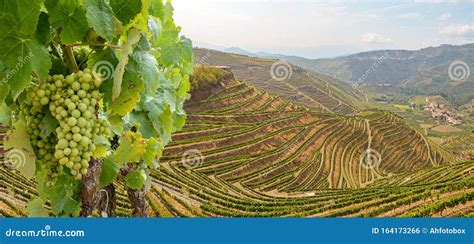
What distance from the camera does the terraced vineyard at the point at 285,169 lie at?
2912 centimetres

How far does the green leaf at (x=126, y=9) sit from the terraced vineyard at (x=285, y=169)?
21082 mm

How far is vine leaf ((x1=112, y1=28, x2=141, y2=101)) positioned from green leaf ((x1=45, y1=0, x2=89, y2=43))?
286mm

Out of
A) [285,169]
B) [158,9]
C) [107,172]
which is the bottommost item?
[285,169]

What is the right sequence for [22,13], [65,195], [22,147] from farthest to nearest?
[65,195] < [22,147] < [22,13]

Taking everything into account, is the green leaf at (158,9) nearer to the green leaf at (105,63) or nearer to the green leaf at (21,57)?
the green leaf at (105,63)

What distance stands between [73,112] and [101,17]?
62 centimetres

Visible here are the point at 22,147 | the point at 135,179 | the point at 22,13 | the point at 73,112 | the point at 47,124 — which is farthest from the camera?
the point at 135,179

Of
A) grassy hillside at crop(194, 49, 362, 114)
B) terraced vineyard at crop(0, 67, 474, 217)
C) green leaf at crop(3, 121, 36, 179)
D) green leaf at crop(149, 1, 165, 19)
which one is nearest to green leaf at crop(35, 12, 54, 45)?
green leaf at crop(3, 121, 36, 179)

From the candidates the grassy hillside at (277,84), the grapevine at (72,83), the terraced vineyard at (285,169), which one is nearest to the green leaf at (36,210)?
the grapevine at (72,83)

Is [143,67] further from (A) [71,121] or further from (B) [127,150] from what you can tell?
(B) [127,150]

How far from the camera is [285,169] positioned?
59.7m

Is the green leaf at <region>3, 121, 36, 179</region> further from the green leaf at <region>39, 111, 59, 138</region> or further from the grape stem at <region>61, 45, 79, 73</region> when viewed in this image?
the grape stem at <region>61, 45, 79, 73</region>

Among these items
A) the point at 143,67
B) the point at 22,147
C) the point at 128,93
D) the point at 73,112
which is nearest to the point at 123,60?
the point at 143,67

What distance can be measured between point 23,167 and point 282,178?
54666mm
